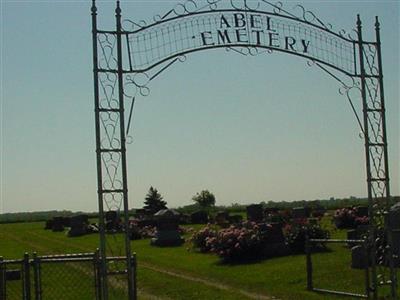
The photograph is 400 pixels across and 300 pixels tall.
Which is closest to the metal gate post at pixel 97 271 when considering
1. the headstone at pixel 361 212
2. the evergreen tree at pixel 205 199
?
the headstone at pixel 361 212

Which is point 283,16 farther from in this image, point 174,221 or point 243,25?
point 174,221

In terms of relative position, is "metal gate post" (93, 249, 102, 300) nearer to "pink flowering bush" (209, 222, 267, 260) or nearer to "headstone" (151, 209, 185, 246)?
"pink flowering bush" (209, 222, 267, 260)

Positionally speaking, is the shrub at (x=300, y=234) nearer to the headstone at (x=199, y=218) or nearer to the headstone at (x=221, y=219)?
the headstone at (x=221, y=219)

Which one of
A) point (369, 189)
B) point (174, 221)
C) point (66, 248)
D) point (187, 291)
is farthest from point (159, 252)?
point (369, 189)

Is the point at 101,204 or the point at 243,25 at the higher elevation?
the point at 243,25

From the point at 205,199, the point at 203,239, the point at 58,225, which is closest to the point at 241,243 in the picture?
the point at 203,239

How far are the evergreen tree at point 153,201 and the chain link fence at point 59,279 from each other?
31764 mm

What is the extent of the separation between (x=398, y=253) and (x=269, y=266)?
3.79 m

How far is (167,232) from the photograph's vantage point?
28938mm

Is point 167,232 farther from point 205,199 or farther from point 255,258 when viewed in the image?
point 205,199

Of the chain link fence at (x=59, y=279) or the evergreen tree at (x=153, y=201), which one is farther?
the evergreen tree at (x=153, y=201)

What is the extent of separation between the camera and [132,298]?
A: 9727 millimetres

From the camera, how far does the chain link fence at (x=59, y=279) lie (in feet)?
32.4

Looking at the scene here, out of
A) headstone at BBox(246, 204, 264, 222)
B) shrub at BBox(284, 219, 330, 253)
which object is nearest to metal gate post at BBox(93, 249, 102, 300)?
shrub at BBox(284, 219, 330, 253)
